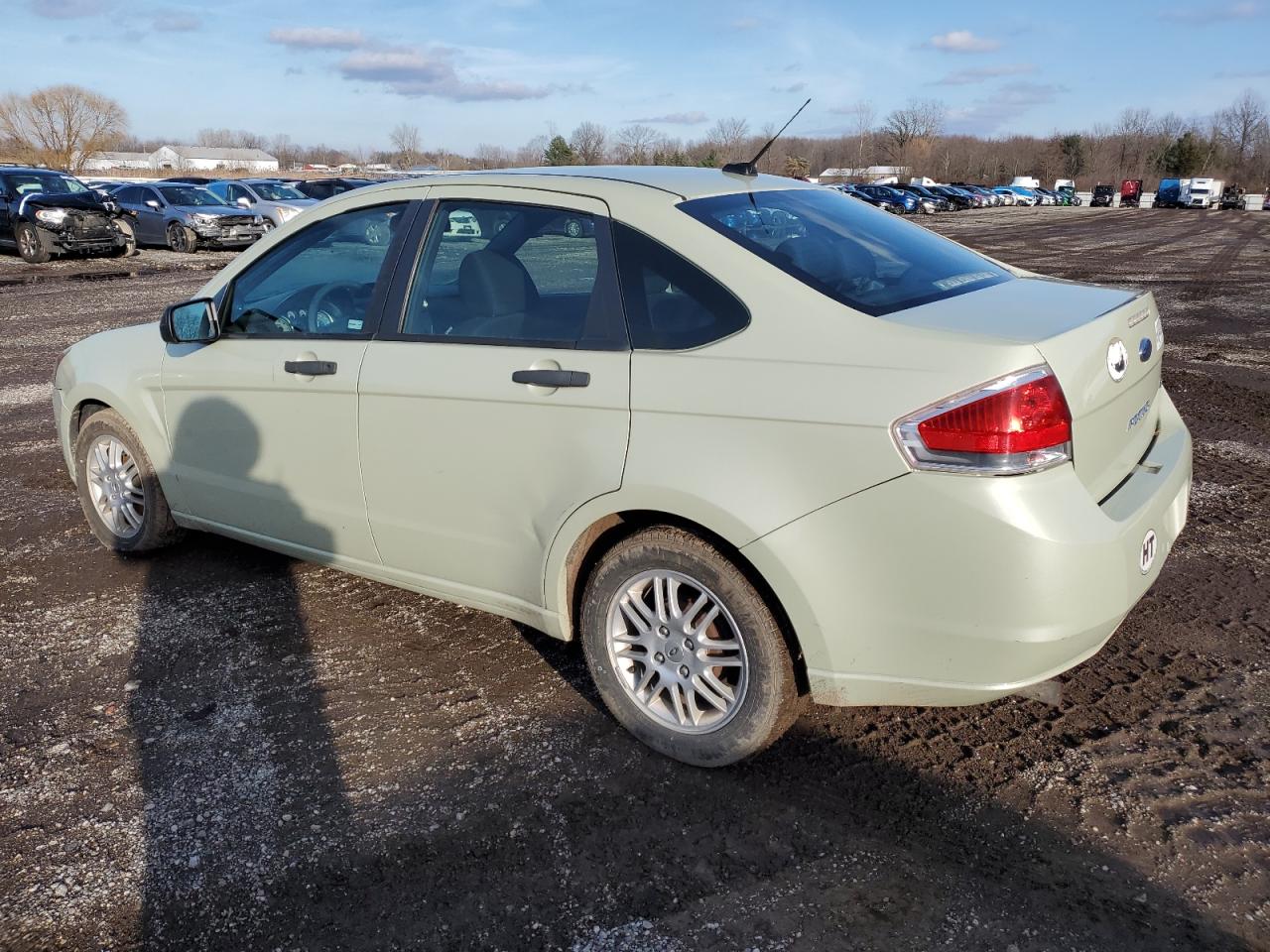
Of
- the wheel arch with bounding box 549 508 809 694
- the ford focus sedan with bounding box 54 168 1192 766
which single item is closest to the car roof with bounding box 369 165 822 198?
the ford focus sedan with bounding box 54 168 1192 766

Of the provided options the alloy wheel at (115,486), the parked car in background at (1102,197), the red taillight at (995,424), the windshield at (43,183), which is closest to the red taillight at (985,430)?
the red taillight at (995,424)

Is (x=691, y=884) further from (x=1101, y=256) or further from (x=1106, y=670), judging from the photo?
(x=1101, y=256)

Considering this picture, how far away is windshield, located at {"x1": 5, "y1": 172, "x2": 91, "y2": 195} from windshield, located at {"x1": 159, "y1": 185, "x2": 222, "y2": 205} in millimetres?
2416

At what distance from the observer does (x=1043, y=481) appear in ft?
8.57

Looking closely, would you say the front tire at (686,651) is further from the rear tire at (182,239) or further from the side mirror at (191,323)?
the rear tire at (182,239)

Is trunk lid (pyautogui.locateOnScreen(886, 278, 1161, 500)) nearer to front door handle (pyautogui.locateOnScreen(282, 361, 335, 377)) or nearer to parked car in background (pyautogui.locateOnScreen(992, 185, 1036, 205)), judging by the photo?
front door handle (pyautogui.locateOnScreen(282, 361, 335, 377))

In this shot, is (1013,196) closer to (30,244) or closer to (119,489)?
(30,244)

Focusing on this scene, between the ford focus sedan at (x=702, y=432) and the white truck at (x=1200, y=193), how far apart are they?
293 feet

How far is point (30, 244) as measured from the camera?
21344mm

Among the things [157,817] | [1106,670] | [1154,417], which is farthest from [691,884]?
[1154,417]

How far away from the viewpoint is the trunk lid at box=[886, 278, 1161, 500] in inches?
107

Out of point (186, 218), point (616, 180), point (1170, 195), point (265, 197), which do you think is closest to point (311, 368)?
point (616, 180)

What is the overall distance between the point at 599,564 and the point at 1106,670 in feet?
6.54

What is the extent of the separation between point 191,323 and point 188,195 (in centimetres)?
2389
